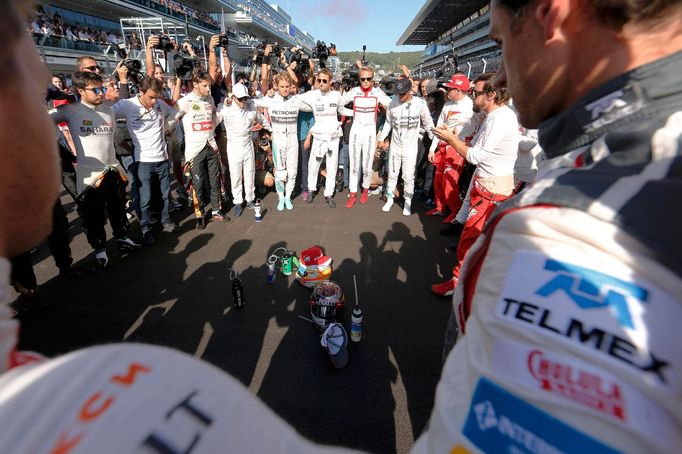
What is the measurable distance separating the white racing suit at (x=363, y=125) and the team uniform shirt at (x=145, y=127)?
10.2 feet

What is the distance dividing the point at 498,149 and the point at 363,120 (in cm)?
314

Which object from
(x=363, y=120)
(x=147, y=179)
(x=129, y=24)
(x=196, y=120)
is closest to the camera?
(x=147, y=179)

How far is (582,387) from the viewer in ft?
1.35

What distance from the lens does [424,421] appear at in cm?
230

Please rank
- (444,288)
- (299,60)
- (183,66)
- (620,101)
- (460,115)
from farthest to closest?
1. (299,60)
2. (183,66)
3. (460,115)
4. (444,288)
5. (620,101)

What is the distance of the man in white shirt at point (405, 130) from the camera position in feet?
18.4

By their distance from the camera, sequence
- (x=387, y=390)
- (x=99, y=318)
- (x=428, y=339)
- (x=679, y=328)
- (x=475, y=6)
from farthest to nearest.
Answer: (x=475, y=6)
(x=99, y=318)
(x=428, y=339)
(x=387, y=390)
(x=679, y=328)

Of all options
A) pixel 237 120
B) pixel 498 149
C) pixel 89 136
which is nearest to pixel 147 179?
pixel 89 136

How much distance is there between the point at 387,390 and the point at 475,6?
145 ft

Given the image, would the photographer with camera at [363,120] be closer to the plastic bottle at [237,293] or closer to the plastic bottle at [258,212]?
the plastic bottle at [258,212]

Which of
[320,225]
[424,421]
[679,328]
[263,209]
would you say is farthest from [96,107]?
[679,328]

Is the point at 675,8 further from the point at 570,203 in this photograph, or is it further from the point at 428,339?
the point at 428,339

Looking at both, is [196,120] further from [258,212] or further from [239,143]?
[258,212]

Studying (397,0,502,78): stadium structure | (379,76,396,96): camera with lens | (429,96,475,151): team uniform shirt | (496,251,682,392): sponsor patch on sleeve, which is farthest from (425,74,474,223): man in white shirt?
(397,0,502,78): stadium structure
